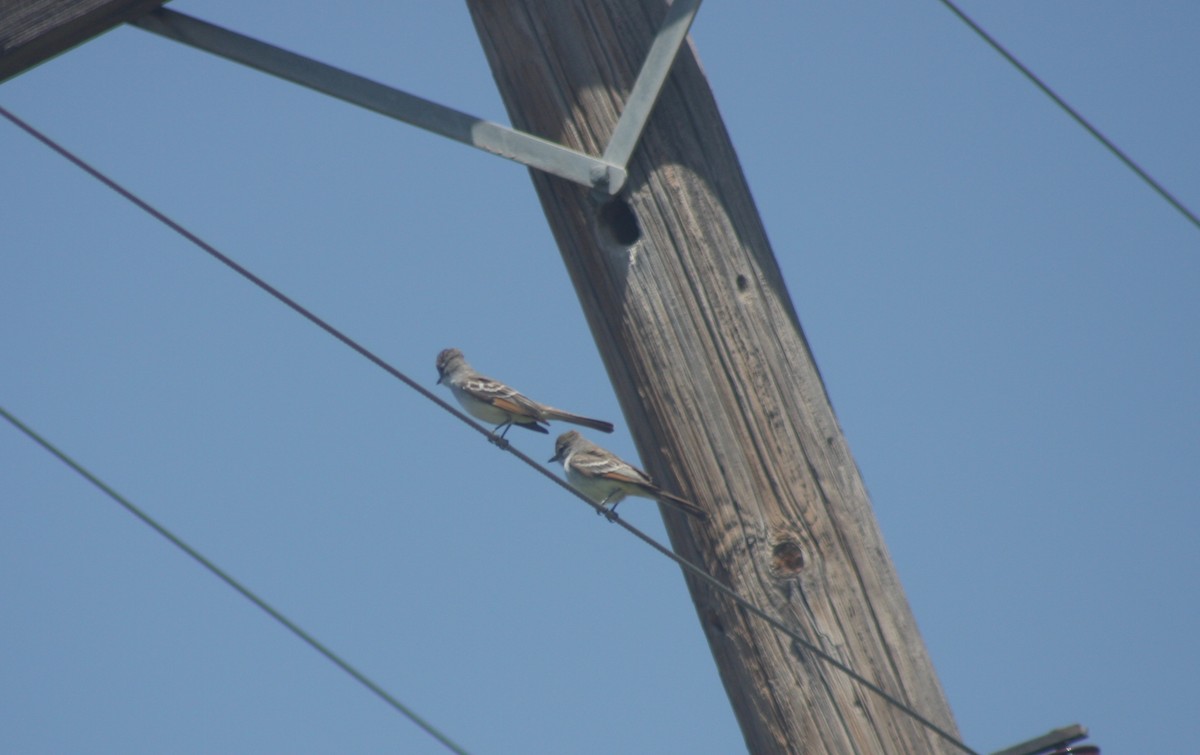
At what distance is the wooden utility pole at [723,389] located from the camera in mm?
4004

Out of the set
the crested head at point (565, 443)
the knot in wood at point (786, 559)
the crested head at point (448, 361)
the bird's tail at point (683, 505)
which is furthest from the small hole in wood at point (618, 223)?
the crested head at point (448, 361)

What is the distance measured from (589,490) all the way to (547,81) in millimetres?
4251

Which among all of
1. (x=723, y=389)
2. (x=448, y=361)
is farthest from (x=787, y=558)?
(x=448, y=361)

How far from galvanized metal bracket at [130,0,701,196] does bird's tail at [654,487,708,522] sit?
3.40 feet

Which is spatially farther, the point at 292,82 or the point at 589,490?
the point at 589,490

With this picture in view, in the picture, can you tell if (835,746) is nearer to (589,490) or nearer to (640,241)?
(640,241)

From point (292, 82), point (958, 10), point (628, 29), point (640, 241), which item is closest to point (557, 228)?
point (640, 241)


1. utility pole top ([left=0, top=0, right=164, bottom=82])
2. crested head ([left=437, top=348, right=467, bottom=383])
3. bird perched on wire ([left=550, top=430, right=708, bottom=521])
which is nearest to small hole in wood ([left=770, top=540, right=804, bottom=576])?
bird perched on wire ([left=550, top=430, right=708, bottom=521])

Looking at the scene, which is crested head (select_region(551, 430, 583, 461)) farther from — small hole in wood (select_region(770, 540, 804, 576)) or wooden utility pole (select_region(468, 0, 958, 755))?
small hole in wood (select_region(770, 540, 804, 576))

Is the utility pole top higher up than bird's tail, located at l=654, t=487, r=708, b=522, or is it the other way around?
the utility pole top

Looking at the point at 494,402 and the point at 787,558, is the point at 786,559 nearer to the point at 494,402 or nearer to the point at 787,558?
the point at 787,558

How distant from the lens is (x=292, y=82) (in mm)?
4484

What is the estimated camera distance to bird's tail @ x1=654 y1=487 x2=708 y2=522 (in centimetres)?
416

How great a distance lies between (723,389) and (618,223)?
0.73 m
